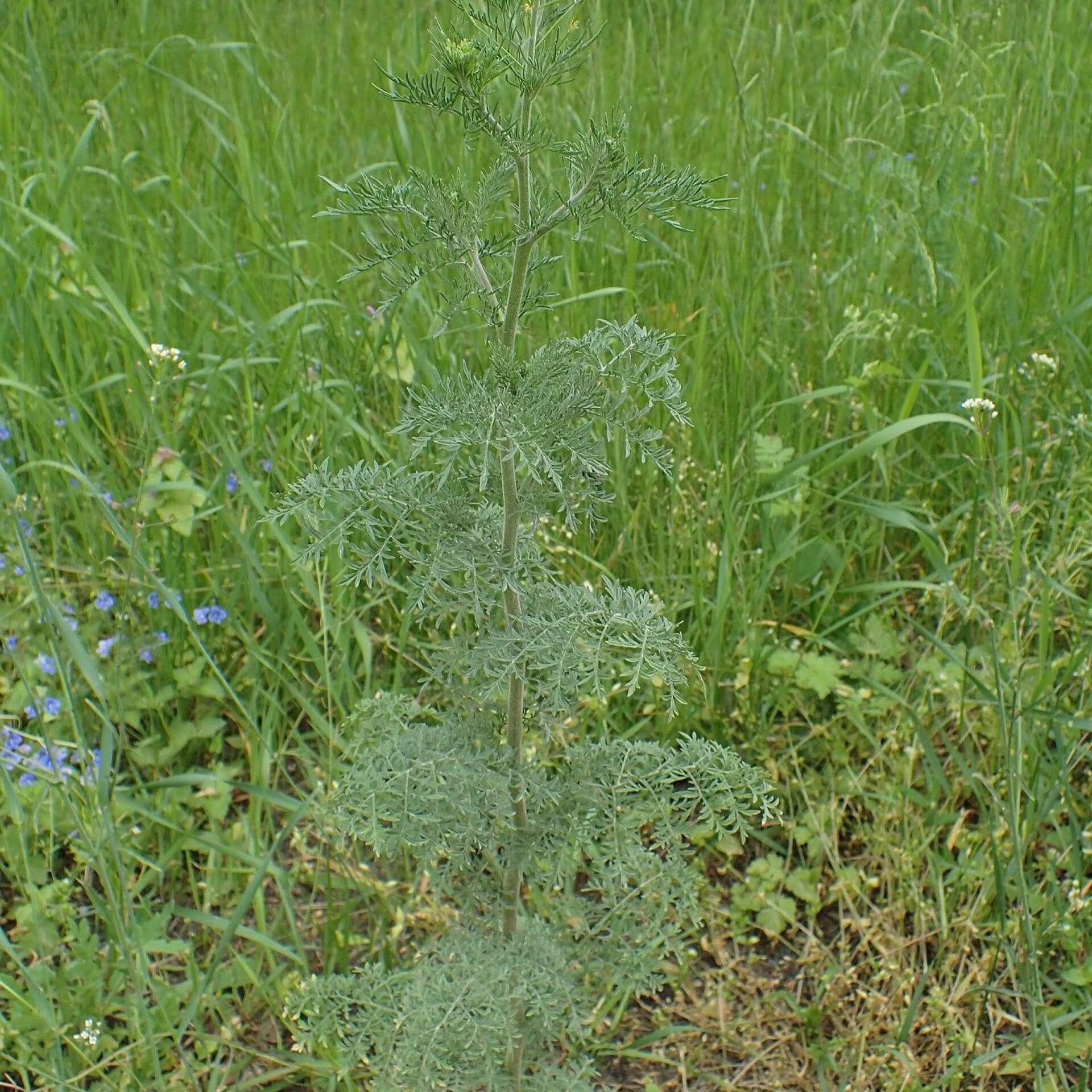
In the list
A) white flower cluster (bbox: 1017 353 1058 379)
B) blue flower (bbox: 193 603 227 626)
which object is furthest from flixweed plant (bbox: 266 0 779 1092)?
white flower cluster (bbox: 1017 353 1058 379)

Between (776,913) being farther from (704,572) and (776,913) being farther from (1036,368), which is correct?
(1036,368)

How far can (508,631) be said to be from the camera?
1.28 meters

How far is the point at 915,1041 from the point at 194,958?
118cm

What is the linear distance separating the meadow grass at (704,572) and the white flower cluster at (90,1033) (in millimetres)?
13

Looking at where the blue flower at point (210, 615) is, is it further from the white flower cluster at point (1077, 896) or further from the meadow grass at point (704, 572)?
the white flower cluster at point (1077, 896)

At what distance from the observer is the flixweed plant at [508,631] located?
1102 millimetres

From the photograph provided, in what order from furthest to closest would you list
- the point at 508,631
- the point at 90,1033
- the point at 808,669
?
the point at 808,669 < the point at 90,1033 < the point at 508,631

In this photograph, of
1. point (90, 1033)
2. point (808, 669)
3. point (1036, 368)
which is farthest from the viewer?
point (1036, 368)

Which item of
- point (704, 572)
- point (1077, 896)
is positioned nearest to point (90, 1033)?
point (704, 572)

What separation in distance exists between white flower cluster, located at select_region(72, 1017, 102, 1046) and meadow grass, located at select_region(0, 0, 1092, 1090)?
0.01 m

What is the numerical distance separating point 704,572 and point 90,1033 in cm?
134

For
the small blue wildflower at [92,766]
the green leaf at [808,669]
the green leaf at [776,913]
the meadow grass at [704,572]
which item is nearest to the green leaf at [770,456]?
the meadow grass at [704,572]

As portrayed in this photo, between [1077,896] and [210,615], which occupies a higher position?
[210,615]

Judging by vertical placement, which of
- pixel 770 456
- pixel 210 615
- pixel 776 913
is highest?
pixel 770 456
